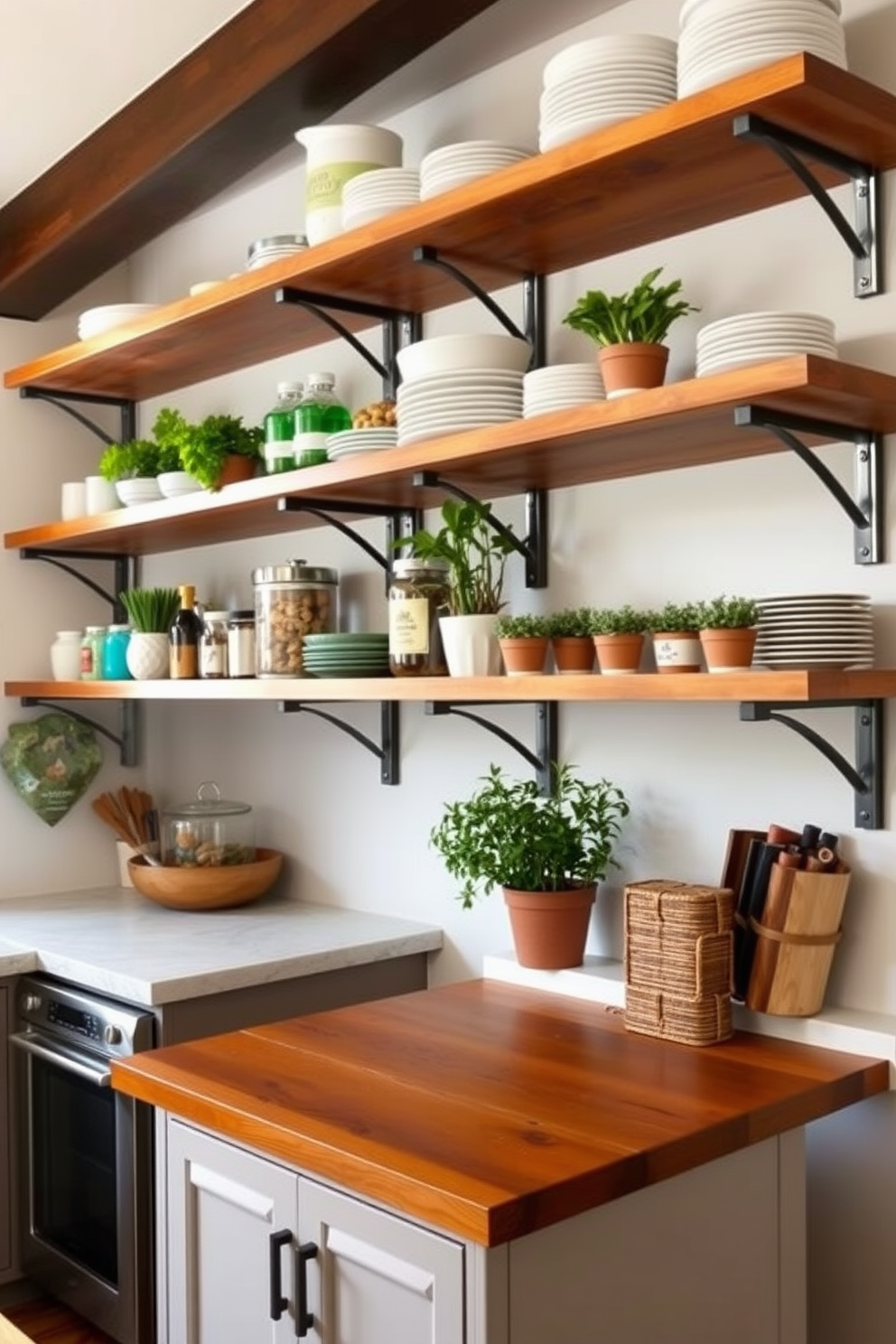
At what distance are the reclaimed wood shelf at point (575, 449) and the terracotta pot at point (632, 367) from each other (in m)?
0.06

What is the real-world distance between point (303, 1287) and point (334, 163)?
6.27ft

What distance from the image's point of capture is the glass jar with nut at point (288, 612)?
8.97ft

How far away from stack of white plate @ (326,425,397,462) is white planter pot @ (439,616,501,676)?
1.17 feet

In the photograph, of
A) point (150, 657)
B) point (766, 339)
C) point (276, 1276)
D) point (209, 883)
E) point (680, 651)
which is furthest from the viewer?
point (150, 657)

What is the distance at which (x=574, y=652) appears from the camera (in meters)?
2.19

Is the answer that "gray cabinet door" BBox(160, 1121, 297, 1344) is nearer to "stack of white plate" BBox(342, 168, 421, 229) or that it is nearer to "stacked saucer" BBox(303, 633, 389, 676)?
"stacked saucer" BBox(303, 633, 389, 676)

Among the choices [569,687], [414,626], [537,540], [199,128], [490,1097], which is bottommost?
[490,1097]

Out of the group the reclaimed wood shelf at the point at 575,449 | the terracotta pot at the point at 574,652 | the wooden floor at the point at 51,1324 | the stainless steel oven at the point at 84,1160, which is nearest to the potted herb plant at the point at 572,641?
the terracotta pot at the point at 574,652

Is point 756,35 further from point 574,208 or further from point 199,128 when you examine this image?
point 199,128

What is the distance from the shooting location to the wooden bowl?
3.05 metres

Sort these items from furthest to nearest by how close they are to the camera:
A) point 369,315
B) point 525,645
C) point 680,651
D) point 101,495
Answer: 1. point 101,495
2. point 369,315
3. point 525,645
4. point 680,651

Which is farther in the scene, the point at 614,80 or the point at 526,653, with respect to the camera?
the point at 526,653

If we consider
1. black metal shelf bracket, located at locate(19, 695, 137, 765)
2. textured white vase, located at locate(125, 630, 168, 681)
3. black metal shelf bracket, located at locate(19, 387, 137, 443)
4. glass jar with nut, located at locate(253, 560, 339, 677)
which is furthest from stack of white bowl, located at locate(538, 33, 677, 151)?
black metal shelf bracket, located at locate(19, 695, 137, 765)

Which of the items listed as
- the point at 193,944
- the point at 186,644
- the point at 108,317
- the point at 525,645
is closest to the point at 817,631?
the point at 525,645
